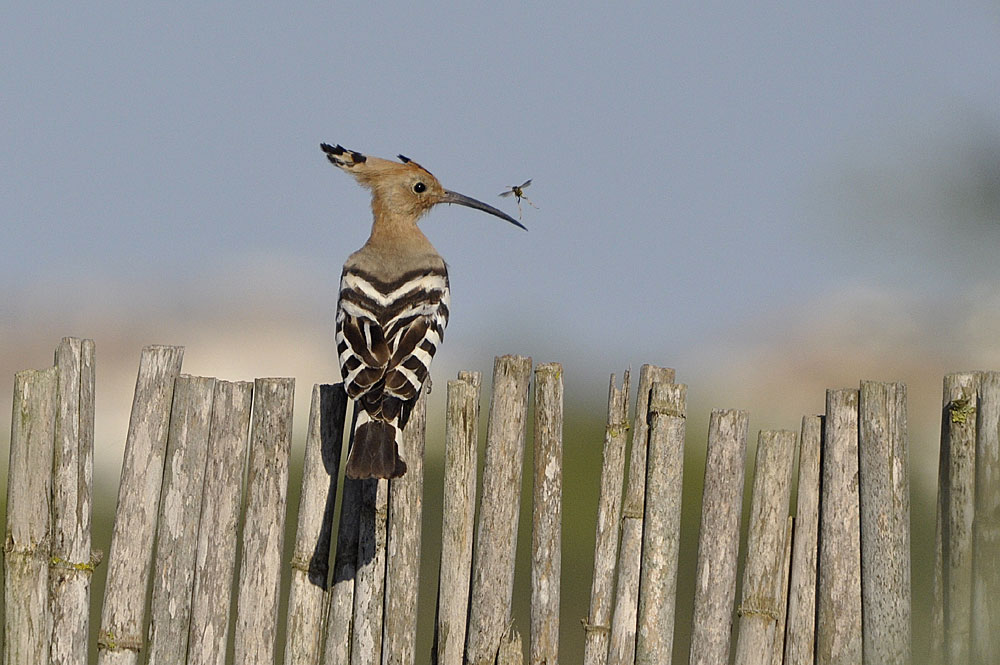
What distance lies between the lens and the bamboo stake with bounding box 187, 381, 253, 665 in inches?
180

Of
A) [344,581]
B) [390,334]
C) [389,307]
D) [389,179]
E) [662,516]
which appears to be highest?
[389,179]

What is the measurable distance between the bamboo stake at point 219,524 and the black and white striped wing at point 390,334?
46cm

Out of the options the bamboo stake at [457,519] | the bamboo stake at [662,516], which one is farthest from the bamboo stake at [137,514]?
the bamboo stake at [662,516]

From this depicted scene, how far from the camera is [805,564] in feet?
15.1

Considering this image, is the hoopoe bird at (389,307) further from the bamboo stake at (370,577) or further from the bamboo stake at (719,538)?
the bamboo stake at (719,538)

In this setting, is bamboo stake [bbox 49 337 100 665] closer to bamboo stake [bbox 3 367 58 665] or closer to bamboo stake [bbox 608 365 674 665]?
bamboo stake [bbox 3 367 58 665]

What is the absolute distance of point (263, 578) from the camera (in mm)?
4613

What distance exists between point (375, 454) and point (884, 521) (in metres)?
1.88

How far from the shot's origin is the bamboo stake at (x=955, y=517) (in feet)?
13.8

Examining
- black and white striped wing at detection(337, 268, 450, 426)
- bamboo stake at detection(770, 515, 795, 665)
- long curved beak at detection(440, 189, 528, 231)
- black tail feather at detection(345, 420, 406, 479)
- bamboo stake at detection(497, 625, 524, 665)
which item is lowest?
bamboo stake at detection(497, 625, 524, 665)

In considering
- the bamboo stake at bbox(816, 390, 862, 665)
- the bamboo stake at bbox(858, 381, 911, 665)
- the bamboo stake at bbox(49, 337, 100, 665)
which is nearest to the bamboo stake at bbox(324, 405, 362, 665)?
the bamboo stake at bbox(49, 337, 100, 665)

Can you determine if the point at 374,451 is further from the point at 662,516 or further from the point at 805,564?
the point at 805,564

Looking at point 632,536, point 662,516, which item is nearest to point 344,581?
point 632,536

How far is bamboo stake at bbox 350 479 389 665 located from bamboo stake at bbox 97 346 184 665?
789mm
